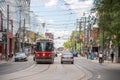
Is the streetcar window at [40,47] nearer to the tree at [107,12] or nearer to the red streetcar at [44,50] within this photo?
the red streetcar at [44,50]

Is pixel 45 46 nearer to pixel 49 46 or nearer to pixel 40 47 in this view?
pixel 49 46

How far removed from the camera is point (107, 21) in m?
43.0

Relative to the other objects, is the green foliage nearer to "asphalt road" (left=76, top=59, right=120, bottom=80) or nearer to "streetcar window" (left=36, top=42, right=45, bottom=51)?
"asphalt road" (left=76, top=59, right=120, bottom=80)

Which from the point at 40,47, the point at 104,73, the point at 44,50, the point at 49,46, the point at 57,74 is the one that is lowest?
the point at 104,73

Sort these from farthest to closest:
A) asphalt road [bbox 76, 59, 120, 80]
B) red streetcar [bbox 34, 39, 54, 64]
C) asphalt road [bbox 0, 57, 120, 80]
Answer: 1. red streetcar [bbox 34, 39, 54, 64]
2. asphalt road [bbox 76, 59, 120, 80]
3. asphalt road [bbox 0, 57, 120, 80]

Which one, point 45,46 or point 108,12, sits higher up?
point 108,12

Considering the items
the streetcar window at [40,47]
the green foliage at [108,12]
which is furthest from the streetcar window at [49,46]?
the green foliage at [108,12]

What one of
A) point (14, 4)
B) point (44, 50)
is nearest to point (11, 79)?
point (44, 50)

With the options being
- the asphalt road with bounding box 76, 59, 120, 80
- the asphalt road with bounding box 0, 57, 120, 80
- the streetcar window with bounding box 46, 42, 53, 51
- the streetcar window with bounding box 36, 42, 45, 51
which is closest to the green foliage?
the asphalt road with bounding box 76, 59, 120, 80

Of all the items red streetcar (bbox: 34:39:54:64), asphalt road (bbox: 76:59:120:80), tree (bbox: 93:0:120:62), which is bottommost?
asphalt road (bbox: 76:59:120:80)

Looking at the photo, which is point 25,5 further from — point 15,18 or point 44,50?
point 44,50

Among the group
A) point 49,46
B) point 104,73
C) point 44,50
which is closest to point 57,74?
point 104,73

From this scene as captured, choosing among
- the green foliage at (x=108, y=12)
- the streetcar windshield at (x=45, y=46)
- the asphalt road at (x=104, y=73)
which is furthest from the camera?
the streetcar windshield at (x=45, y=46)

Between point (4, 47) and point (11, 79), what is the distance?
6052 centimetres
